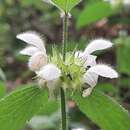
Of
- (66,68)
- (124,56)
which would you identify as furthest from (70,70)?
(124,56)

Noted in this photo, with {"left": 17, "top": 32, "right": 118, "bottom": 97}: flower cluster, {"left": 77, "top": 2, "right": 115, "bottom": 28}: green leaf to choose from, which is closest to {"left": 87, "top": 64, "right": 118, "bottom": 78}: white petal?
{"left": 17, "top": 32, "right": 118, "bottom": 97}: flower cluster

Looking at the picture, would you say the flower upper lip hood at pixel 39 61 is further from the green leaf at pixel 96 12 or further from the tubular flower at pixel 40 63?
the green leaf at pixel 96 12

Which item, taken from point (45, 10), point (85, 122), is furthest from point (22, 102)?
point (45, 10)

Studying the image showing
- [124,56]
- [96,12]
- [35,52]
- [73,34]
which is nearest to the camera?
[35,52]

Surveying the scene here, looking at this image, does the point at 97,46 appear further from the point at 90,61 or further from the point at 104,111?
the point at 104,111

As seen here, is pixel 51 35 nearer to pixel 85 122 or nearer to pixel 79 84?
pixel 85 122
